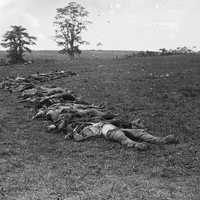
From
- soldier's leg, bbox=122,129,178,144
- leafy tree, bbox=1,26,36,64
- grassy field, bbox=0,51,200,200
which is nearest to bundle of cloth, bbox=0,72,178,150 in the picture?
soldier's leg, bbox=122,129,178,144

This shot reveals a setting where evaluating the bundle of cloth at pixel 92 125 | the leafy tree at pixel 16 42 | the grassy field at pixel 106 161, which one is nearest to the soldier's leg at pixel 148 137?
the bundle of cloth at pixel 92 125

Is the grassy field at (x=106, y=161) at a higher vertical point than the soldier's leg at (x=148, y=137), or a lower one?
lower

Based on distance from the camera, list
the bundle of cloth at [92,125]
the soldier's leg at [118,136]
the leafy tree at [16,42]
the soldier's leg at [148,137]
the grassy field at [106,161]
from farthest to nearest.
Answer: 1. the leafy tree at [16,42]
2. the bundle of cloth at [92,125]
3. the soldier's leg at [148,137]
4. the soldier's leg at [118,136]
5. the grassy field at [106,161]

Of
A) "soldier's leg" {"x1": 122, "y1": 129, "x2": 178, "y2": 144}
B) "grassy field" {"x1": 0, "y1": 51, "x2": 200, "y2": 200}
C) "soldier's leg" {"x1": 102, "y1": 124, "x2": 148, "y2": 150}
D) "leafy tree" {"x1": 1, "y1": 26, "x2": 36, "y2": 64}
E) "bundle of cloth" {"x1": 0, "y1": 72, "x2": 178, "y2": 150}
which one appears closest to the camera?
"grassy field" {"x1": 0, "y1": 51, "x2": 200, "y2": 200}

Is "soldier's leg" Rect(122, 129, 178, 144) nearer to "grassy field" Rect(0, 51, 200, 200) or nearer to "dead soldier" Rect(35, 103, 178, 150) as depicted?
"dead soldier" Rect(35, 103, 178, 150)

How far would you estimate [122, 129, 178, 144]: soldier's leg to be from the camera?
1214cm

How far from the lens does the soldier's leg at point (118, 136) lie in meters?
11.6

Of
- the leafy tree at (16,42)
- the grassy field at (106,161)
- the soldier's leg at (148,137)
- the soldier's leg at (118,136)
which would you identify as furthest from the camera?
the leafy tree at (16,42)

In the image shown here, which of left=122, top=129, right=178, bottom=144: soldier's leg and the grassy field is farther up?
left=122, top=129, right=178, bottom=144: soldier's leg

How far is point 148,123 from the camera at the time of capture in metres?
15.3

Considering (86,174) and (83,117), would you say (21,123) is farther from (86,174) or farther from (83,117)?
(86,174)

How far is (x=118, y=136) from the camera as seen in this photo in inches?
491

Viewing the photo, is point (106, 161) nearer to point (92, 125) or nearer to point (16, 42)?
point (92, 125)

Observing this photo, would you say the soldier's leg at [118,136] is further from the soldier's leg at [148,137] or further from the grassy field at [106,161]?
the soldier's leg at [148,137]
